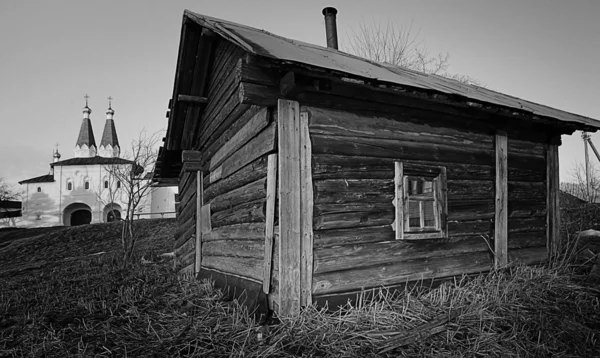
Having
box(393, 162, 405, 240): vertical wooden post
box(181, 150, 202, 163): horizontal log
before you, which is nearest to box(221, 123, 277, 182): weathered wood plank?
box(393, 162, 405, 240): vertical wooden post

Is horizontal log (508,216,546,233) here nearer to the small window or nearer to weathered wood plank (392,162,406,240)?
the small window

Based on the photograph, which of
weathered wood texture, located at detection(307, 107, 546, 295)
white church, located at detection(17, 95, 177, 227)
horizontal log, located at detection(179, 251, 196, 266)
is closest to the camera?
weathered wood texture, located at detection(307, 107, 546, 295)

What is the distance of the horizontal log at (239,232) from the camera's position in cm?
502

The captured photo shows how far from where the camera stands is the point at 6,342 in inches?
183

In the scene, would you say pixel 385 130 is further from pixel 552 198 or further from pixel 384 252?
pixel 552 198

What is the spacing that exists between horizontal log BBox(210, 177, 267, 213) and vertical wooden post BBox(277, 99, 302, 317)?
444 mm

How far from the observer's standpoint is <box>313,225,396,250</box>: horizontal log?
4672 mm

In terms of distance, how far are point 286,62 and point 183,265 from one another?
738cm

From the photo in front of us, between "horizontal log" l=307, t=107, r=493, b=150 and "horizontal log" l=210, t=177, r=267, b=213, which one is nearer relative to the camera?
"horizontal log" l=307, t=107, r=493, b=150

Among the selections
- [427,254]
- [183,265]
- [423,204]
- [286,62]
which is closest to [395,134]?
[423,204]

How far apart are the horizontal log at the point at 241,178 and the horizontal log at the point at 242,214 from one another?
0.31 meters

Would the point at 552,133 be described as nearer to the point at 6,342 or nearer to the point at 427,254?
the point at 427,254

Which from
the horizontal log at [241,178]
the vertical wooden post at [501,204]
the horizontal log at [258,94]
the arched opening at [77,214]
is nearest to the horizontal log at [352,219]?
the horizontal log at [241,178]

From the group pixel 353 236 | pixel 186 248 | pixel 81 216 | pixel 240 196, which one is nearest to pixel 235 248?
pixel 240 196
